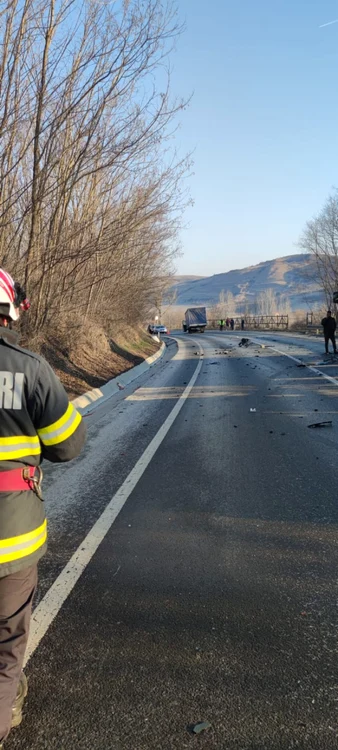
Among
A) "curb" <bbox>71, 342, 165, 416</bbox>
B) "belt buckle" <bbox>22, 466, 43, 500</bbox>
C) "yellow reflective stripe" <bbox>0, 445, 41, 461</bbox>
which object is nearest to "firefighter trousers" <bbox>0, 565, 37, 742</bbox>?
"belt buckle" <bbox>22, 466, 43, 500</bbox>

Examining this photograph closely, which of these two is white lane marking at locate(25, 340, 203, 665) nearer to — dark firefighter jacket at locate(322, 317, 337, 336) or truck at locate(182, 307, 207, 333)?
dark firefighter jacket at locate(322, 317, 337, 336)

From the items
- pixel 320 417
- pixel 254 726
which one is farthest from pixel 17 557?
pixel 320 417

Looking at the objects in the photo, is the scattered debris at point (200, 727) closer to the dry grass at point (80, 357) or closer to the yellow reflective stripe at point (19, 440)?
the yellow reflective stripe at point (19, 440)

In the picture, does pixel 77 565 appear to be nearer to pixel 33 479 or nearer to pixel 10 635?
pixel 10 635

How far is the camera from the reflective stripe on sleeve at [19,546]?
1803mm

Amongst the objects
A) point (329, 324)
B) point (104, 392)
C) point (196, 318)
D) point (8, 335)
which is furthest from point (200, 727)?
point (196, 318)

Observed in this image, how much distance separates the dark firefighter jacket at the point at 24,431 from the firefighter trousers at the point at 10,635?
78 millimetres

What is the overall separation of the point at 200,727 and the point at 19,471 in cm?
130

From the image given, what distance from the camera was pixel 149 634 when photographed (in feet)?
8.54

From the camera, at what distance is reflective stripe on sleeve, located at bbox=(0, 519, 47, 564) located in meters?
1.80

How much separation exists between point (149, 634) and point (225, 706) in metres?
0.61

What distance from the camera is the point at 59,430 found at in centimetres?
194

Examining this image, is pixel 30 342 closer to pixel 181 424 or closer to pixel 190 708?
pixel 181 424

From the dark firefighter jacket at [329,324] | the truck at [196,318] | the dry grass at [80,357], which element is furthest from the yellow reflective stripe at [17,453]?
the truck at [196,318]
